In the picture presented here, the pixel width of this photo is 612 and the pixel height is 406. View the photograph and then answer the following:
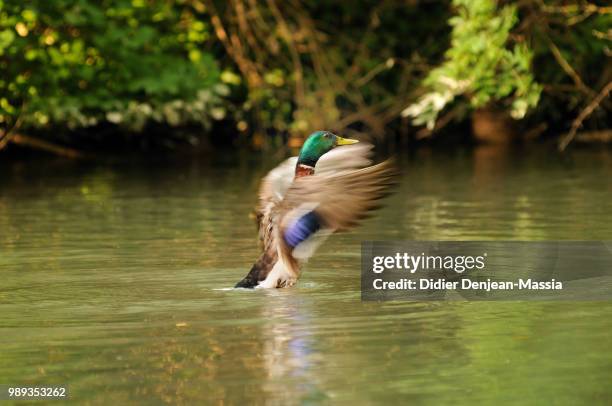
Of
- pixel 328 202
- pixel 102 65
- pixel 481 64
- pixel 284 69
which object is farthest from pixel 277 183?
pixel 284 69

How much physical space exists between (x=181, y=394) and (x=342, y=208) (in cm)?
262

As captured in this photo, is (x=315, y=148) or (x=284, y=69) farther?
(x=284, y=69)

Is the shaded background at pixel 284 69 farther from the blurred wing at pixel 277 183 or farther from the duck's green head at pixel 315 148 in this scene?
the duck's green head at pixel 315 148

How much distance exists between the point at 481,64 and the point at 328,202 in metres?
9.93

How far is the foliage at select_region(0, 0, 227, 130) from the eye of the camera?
2212 centimetres

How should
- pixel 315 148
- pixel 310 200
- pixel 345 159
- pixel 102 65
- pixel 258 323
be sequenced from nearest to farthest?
pixel 258 323, pixel 310 200, pixel 315 148, pixel 345 159, pixel 102 65

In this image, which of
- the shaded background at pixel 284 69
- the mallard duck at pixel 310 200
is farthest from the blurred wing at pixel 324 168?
the shaded background at pixel 284 69

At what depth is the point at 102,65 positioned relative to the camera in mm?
24016

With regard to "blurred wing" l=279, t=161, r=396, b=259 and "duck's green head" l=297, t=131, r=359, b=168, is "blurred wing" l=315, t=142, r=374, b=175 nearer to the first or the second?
"duck's green head" l=297, t=131, r=359, b=168

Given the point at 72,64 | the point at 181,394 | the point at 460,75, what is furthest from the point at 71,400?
the point at 72,64

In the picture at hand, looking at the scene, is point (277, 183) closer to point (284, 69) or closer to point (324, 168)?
point (324, 168)

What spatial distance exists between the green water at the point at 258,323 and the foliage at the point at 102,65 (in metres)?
5.85

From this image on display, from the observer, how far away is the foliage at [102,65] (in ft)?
72.6

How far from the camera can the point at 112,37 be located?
76.8 feet
